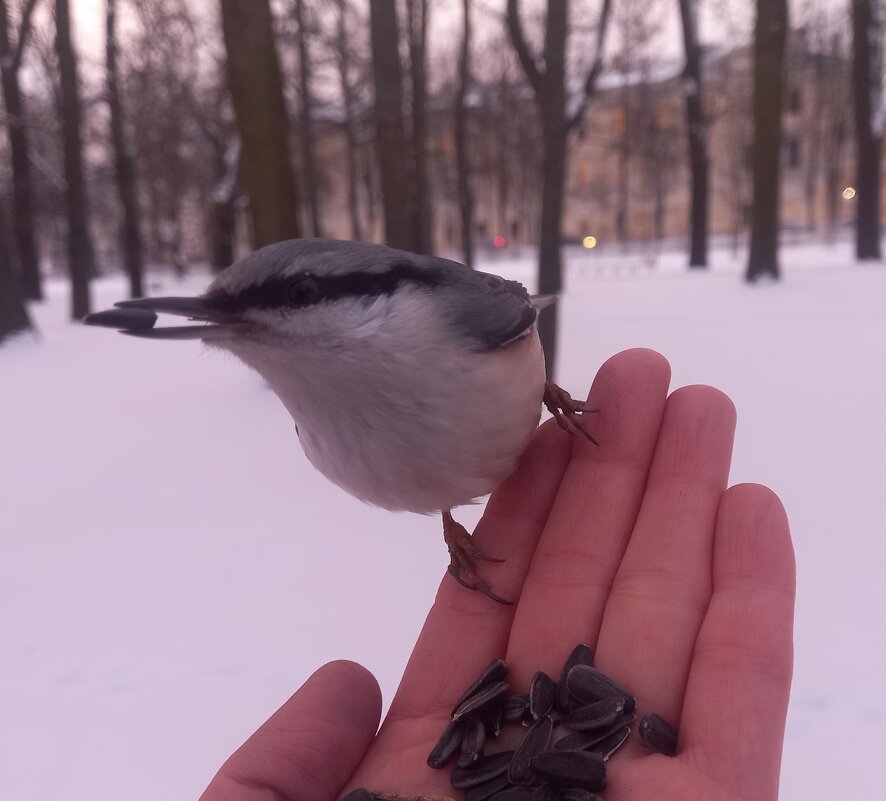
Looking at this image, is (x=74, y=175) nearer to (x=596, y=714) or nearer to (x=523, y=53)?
(x=523, y=53)

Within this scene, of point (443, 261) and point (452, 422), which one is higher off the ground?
point (443, 261)

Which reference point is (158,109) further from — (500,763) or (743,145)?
(743,145)

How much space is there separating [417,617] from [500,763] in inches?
35.1

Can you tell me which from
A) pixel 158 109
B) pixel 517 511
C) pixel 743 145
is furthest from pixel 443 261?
pixel 743 145

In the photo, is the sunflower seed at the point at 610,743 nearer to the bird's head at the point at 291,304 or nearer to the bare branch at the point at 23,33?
the bird's head at the point at 291,304

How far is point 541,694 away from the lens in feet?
4.91

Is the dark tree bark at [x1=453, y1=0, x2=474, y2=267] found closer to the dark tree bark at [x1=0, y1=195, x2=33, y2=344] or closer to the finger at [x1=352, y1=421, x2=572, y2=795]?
the dark tree bark at [x1=0, y1=195, x2=33, y2=344]

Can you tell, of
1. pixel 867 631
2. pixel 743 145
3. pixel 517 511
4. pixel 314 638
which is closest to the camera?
pixel 517 511

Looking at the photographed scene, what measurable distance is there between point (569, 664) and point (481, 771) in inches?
11.7

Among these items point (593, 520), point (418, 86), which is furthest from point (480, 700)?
point (418, 86)

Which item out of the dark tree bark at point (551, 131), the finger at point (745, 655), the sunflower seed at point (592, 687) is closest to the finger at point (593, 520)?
the sunflower seed at point (592, 687)

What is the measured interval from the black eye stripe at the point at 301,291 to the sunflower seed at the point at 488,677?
873mm

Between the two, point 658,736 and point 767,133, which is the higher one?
point 767,133

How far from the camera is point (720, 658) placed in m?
1.42
